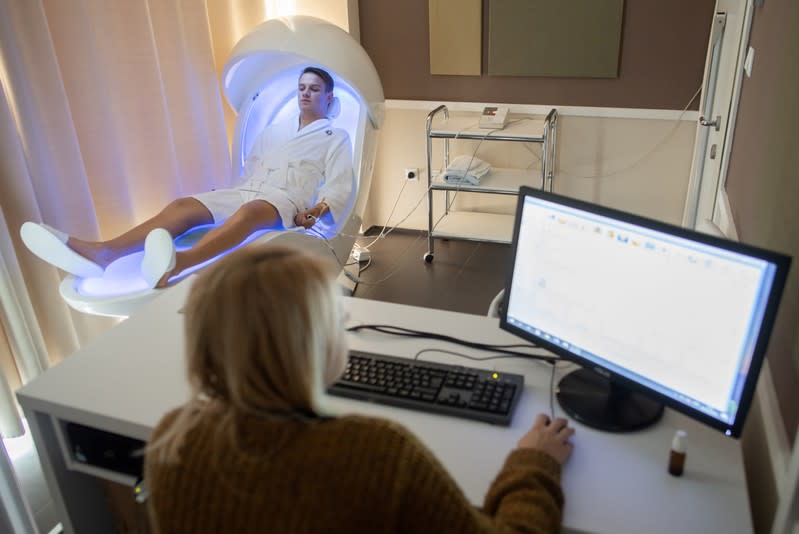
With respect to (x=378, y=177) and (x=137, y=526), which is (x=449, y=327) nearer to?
(x=137, y=526)

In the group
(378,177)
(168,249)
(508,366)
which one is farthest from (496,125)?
(508,366)

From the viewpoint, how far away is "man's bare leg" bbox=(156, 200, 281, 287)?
2309mm

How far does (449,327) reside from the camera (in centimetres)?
156

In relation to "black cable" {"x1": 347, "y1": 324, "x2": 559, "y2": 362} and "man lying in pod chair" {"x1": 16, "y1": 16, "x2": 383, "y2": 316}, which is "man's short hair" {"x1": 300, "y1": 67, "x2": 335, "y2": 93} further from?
"black cable" {"x1": 347, "y1": 324, "x2": 559, "y2": 362}

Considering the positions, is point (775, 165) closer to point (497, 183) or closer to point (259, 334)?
point (259, 334)

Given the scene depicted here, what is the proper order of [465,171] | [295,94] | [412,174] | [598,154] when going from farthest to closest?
[412,174] < [598,154] < [465,171] < [295,94]

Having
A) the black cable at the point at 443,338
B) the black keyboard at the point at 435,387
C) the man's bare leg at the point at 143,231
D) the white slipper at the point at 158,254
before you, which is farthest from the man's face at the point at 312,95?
the black keyboard at the point at 435,387

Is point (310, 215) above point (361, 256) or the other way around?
above

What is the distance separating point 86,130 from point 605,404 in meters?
2.21

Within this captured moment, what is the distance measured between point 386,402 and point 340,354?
0.40 meters

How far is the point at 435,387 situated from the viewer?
1291mm

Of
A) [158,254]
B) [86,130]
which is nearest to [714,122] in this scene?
[158,254]

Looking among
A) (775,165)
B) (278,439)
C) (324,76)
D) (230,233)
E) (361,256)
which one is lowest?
(361,256)

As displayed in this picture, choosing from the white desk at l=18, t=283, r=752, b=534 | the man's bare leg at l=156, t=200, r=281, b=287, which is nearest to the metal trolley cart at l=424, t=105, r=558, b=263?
the man's bare leg at l=156, t=200, r=281, b=287
